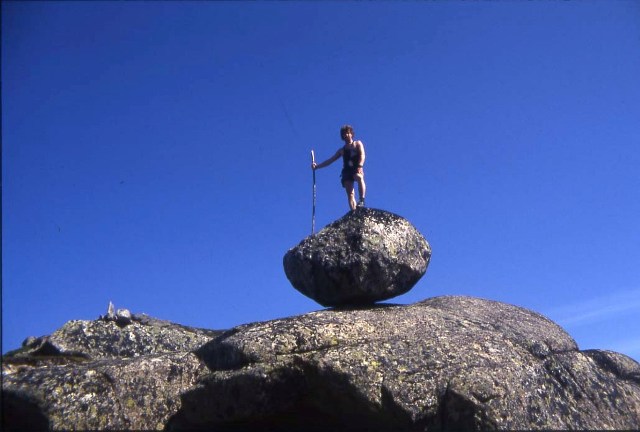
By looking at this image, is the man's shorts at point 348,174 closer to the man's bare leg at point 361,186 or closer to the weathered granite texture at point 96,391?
the man's bare leg at point 361,186

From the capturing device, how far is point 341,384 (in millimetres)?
15172

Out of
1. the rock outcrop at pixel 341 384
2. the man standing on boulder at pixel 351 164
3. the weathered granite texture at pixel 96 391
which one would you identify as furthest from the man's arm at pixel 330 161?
the weathered granite texture at pixel 96 391

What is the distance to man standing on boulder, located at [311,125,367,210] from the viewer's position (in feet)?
67.7

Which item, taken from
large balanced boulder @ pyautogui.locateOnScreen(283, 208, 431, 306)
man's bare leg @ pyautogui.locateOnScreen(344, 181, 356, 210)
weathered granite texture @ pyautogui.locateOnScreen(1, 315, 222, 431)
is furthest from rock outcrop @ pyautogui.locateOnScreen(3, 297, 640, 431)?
man's bare leg @ pyautogui.locateOnScreen(344, 181, 356, 210)

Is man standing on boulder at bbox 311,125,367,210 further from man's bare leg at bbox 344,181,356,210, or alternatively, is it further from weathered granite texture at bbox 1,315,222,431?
weathered granite texture at bbox 1,315,222,431

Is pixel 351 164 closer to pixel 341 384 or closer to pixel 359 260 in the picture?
pixel 359 260

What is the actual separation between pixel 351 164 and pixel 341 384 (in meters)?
7.50

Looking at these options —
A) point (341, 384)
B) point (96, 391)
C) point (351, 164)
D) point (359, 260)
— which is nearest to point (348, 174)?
point (351, 164)

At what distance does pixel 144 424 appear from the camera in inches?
625

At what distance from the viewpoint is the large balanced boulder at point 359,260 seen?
1864 centimetres

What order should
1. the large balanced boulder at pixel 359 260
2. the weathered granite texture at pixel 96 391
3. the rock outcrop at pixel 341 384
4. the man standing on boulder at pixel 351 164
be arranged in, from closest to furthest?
the rock outcrop at pixel 341 384, the weathered granite texture at pixel 96 391, the large balanced boulder at pixel 359 260, the man standing on boulder at pixel 351 164

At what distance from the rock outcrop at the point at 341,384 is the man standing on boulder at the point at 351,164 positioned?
445 centimetres

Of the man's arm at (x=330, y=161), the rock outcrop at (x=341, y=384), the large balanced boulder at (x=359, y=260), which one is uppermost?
the man's arm at (x=330, y=161)

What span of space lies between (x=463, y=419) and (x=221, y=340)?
5.97 metres
